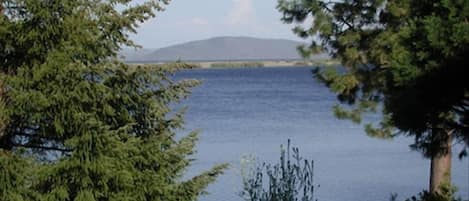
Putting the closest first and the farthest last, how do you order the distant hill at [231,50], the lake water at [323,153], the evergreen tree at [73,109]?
the evergreen tree at [73,109] < the lake water at [323,153] < the distant hill at [231,50]

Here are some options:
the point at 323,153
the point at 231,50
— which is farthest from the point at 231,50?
the point at 323,153

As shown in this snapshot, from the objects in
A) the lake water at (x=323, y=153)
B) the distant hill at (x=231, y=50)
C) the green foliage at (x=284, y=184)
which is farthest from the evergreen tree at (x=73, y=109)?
the distant hill at (x=231, y=50)

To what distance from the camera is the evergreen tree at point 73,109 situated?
6035mm

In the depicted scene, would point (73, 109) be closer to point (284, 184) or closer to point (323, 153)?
point (284, 184)

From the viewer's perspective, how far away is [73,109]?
20.0 feet

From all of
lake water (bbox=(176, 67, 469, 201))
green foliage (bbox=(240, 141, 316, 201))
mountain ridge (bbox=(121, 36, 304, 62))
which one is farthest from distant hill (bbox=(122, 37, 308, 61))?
green foliage (bbox=(240, 141, 316, 201))

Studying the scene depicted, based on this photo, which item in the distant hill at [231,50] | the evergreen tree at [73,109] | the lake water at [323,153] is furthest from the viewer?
the distant hill at [231,50]

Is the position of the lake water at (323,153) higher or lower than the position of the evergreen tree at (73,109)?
lower

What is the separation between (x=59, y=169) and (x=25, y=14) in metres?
1.21

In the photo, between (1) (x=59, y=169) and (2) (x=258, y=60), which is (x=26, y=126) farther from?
(2) (x=258, y=60)

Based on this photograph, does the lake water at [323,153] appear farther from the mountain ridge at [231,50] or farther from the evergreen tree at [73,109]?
the mountain ridge at [231,50]

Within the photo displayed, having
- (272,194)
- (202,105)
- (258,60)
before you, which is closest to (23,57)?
(272,194)

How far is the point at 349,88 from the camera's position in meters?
10.7

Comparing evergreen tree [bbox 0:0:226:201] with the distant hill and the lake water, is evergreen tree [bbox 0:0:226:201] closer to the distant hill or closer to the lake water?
the lake water
